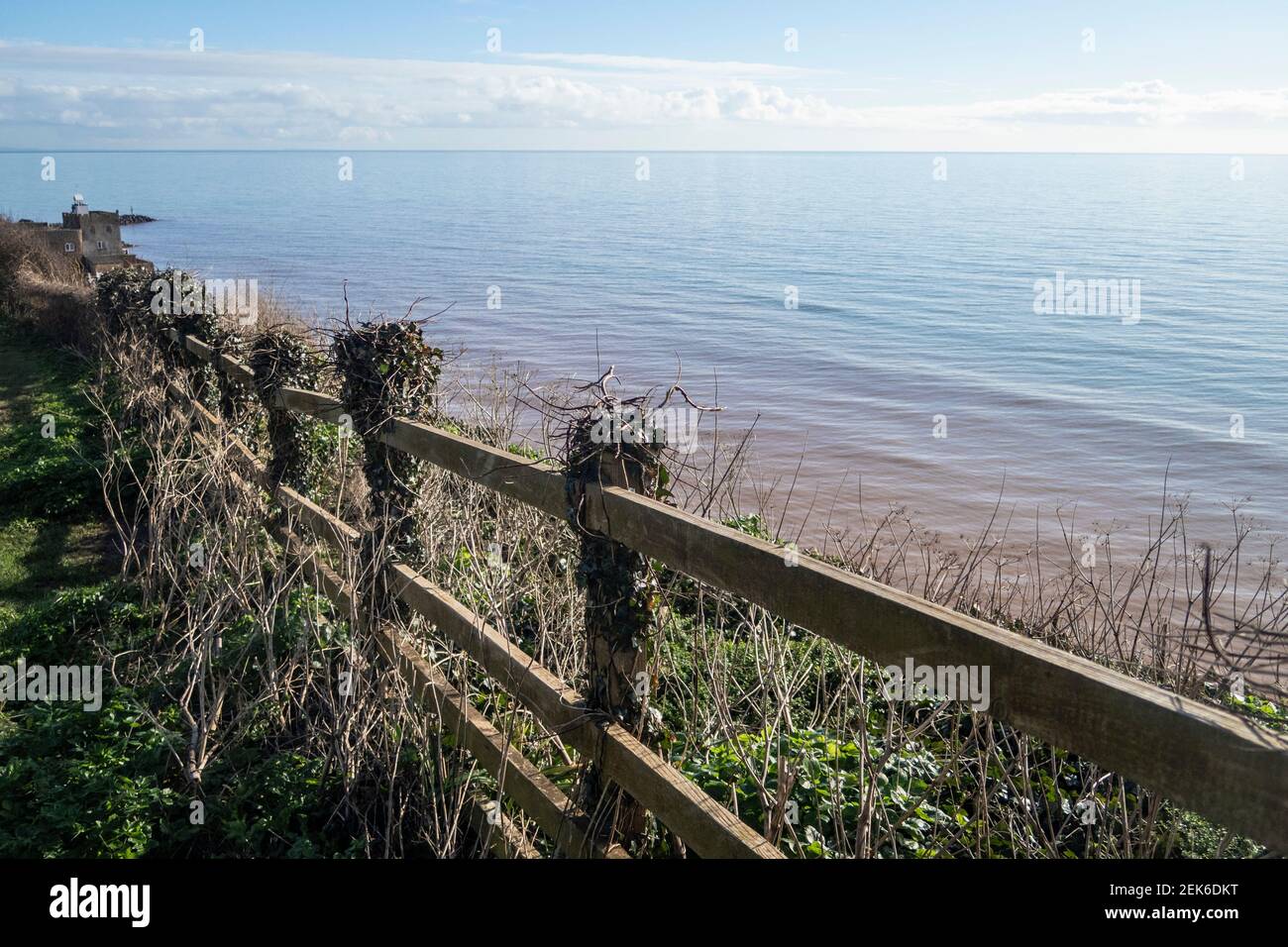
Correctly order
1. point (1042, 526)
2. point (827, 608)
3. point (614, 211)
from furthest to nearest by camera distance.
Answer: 1. point (614, 211)
2. point (1042, 526)
3. point (827, 608)

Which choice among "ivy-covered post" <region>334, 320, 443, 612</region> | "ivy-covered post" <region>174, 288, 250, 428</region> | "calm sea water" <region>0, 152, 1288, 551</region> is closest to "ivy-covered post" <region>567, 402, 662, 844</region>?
"ivy-covered post" <region>334, 320, 443, 612</region>

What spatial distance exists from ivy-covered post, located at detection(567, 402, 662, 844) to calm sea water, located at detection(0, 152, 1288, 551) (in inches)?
289

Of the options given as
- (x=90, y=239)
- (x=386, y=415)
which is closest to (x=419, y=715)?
(x=386, y=415)

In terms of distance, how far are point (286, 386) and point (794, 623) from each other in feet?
17.7

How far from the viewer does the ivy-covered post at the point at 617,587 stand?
3.39m

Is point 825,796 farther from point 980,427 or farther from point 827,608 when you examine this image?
point 980,427

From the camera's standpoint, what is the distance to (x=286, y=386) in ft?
23.1

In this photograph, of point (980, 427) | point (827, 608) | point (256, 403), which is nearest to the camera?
point (827, 608)

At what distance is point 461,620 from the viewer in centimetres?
432

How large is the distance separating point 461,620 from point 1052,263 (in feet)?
159

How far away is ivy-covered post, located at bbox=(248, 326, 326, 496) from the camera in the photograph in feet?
23.3

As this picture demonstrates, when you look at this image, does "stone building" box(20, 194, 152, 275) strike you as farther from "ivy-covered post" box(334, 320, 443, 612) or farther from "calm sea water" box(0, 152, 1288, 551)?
"ivy-covered post" box(334, 320, 443, 612)

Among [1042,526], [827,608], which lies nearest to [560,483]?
[827,608]

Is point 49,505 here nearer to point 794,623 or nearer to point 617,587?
point 617,587
